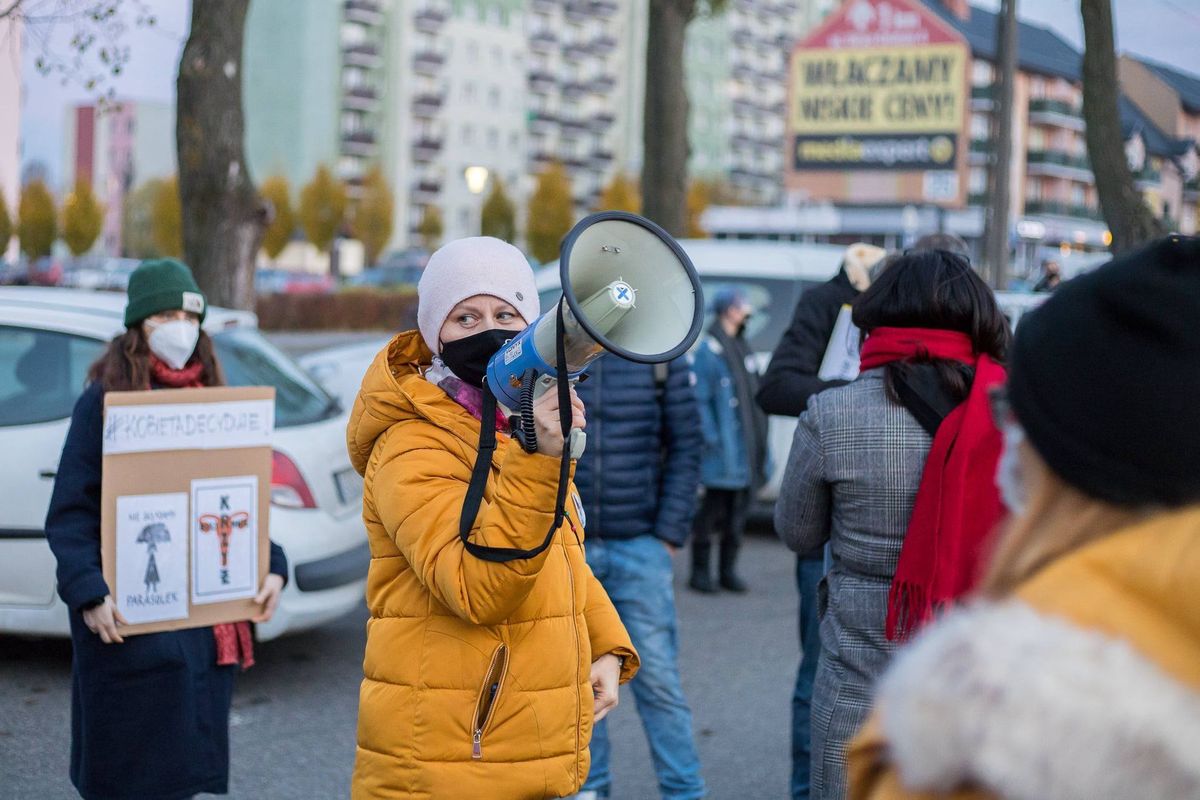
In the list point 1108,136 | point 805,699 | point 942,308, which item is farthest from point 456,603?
point 1108,136

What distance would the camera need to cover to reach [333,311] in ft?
124

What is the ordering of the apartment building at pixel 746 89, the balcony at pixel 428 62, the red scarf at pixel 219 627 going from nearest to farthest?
the red scarf at pixel 219 627 → the balcony at pixel 428 62 → the apartment building at pixel 746 89

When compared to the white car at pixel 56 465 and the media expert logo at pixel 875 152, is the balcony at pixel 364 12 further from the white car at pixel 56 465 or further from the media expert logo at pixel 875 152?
the white car at pixel 56 465

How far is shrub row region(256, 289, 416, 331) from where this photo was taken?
122 ft

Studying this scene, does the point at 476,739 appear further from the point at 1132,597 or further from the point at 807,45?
the point at 807,45

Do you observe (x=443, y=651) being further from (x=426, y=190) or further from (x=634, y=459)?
(x=426, y=190)

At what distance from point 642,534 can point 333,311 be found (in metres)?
34.1

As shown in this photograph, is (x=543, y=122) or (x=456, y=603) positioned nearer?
(x=456, y=603)

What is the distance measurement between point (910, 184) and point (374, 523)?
52.1 m

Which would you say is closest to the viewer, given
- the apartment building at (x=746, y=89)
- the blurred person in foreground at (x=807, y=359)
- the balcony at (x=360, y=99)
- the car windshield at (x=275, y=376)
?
the blurred person in foreground at (x=807, y=359)

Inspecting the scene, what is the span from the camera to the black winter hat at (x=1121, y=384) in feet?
4.31

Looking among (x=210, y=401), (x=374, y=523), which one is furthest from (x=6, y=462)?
(x=374, y=523)

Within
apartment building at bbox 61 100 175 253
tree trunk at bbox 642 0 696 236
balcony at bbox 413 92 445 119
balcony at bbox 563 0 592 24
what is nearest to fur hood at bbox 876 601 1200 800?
tree trunk at bbox 642 0 696 236

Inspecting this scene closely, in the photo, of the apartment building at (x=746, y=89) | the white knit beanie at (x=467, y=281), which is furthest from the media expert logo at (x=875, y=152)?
the apartment building at (x=746, y=89)
